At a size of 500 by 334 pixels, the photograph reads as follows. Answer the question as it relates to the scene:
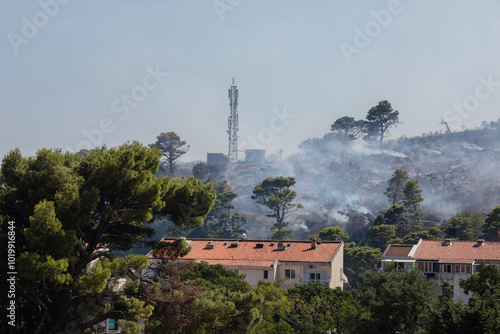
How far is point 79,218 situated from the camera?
95.5ft

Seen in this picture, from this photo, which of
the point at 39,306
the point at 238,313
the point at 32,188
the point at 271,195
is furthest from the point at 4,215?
the point at 271,195

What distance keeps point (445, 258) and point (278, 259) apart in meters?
14.4

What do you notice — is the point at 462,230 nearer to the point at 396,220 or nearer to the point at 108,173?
the point at 396,220

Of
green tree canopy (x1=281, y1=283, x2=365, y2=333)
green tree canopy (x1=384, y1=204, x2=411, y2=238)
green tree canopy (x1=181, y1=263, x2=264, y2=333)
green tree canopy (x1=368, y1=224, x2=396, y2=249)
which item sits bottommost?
green tree canopy (x1=281, y1=283, x2=365, y2=333)

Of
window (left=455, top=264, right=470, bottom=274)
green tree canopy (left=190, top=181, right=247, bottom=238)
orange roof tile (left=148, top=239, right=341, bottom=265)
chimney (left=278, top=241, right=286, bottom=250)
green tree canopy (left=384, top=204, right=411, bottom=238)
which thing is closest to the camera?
window (left=455, top=264, right=470, bottom=274)

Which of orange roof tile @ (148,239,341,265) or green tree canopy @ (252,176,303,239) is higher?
green tree canopy @ (252,176,303,239)

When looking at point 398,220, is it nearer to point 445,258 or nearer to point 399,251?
point 399,251

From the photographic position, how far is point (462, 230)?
113 metres

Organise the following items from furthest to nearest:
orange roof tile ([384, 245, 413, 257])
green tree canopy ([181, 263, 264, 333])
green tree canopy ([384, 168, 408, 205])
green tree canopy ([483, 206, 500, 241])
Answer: green tree canopy ([384, 168, 408, 205]) → green tree canopy ([483, 206, 500, 241]) → orange roof tile ([384, 245, 413, 257]) → green tree canopy ([181, 263, 264, 333])

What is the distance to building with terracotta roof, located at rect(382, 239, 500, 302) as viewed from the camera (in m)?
66.1

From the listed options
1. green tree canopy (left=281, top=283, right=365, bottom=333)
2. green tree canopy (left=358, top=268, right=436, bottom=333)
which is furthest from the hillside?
green tree canopy (left=358, top=268, right=436, bottom=333)

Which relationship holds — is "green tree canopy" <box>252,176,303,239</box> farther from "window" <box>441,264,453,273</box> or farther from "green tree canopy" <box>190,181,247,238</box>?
"window" <box>441,264,453,273</box>

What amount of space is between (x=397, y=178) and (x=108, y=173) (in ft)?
395

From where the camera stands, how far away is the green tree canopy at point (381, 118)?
177 meters
